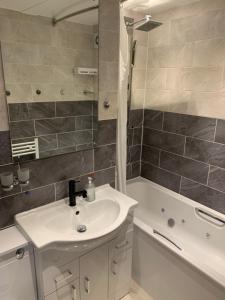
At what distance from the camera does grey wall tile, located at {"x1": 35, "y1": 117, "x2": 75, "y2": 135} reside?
1495 mm

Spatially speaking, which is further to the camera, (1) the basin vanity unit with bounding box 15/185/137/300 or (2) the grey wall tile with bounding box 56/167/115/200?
(2) the grey wall tile with bounding box 56/167/115/200

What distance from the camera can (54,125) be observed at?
1.57 metres

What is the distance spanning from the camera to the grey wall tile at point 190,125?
1939 mm

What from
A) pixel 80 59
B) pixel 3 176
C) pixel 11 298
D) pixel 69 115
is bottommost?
pixel 11 298

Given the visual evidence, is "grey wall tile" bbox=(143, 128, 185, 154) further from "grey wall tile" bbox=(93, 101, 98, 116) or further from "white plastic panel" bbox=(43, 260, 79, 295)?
"white plastic panel" bbox=(43, 260, 79, 295)

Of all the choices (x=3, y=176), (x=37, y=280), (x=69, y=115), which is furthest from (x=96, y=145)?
(x=37, y=280)

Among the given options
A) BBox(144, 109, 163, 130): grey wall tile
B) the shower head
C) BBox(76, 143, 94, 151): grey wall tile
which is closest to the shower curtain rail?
the shower head

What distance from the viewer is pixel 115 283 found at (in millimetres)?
1793

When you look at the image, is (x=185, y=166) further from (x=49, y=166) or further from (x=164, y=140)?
(x=49, y=166)

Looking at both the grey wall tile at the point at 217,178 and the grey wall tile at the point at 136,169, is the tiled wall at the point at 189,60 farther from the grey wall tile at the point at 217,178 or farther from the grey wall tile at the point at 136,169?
the grey wall tile at the point at 136,169

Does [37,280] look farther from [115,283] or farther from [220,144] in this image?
[220,144]

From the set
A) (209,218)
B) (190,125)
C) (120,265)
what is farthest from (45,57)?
(209,218)

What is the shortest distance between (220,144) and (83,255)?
1341 mm

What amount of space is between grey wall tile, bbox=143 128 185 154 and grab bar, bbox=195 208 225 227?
58cm
